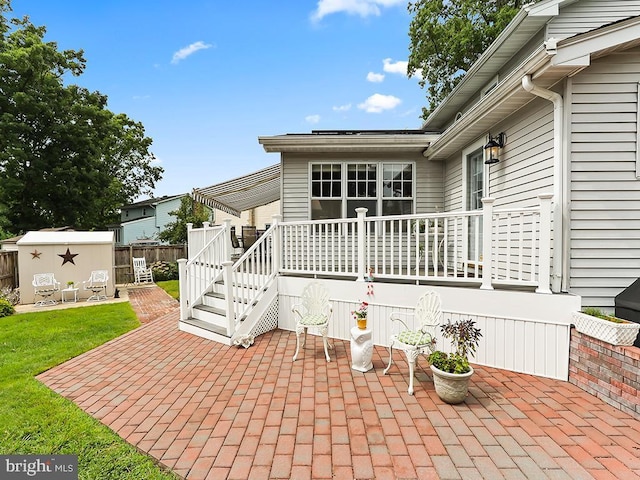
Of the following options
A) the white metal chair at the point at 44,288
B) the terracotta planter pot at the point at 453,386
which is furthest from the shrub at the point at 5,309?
the terracotta planter pot at the point at 453,386

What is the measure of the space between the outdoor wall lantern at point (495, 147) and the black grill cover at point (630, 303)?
2.68m

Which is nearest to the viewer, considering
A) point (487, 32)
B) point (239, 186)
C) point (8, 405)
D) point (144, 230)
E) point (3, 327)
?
point (8, 405)

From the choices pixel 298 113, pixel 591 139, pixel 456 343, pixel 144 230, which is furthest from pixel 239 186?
pixel 144 230

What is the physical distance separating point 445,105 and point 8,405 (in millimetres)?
10693

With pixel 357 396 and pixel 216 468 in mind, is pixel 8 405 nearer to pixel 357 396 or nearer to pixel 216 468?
pixel 216 468

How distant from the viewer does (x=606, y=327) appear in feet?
10.8

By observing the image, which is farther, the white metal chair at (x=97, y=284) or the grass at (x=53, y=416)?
the white metal chair at (x=97, y=284)

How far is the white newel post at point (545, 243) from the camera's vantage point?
12.4 feet

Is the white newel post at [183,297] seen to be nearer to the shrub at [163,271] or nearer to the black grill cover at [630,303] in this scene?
the black grill cover at [630,303]

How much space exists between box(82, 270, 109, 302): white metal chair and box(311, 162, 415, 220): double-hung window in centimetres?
795

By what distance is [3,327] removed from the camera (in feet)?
23.2

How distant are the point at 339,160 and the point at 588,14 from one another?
541cm

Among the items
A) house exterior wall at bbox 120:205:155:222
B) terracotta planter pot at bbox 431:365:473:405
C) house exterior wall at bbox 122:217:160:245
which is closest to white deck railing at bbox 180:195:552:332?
terracotta planter pot at bbox 431:365:473:405

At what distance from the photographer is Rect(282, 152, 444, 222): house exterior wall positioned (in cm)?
780
